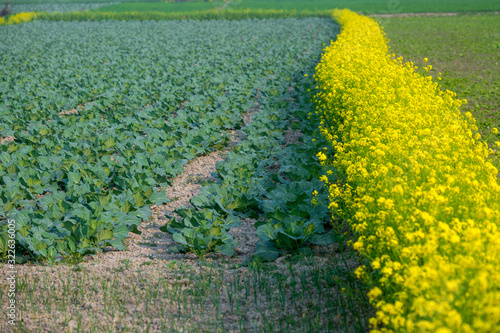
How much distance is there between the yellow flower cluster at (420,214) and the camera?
305cm

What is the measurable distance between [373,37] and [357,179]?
13.2m

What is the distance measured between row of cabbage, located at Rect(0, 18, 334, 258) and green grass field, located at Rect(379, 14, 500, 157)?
525cm

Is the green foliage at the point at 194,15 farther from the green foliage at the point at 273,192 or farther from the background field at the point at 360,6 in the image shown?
the green foliage at the point at 273,192

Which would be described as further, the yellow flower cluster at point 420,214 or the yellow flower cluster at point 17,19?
the yellow flower cluster at point 17,19

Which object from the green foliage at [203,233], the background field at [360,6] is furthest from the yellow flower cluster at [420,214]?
the background field at [360,6]

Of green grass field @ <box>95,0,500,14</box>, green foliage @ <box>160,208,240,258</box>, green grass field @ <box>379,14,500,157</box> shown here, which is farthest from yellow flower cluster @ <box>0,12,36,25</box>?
green foliage @ <box>160,208,240,258</box>

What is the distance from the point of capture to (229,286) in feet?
16.9

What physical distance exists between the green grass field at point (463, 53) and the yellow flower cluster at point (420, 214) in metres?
3.21

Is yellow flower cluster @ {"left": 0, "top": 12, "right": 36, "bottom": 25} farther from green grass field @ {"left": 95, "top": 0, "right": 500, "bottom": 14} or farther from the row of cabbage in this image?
the row of cabbage

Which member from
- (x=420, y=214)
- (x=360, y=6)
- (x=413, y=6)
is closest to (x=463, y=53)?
(x=420, y=214)

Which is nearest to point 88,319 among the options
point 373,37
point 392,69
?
point 392,69

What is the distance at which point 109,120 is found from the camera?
36.0ft

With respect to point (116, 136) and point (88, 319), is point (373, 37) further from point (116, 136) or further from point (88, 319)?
point (88, 319)

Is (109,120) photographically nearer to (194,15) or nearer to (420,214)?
(420,214)
